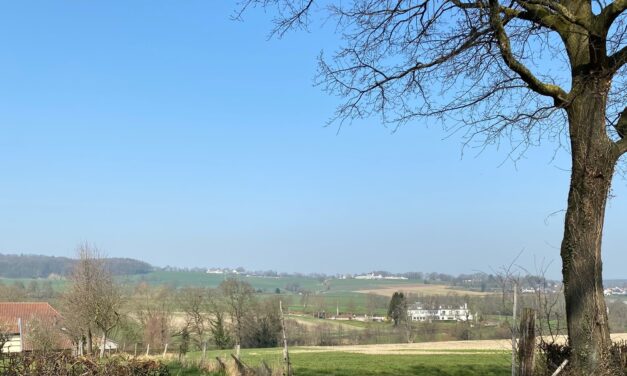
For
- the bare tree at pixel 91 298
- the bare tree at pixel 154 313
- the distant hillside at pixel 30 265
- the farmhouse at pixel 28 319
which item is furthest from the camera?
the distant hillside at pixel 30 265

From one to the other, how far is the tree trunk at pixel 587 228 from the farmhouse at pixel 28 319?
2977 centimetres

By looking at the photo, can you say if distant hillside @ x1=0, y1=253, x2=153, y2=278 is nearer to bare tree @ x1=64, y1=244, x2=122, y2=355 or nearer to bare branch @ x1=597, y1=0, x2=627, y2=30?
bare tree @ x1=64, y1=244, x2=122, y2=355

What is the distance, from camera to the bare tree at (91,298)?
3142 cm

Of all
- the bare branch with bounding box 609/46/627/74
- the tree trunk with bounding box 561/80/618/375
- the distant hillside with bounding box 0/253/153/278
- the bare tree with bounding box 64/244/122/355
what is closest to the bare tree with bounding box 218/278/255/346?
the bare tree with bounding box 64/244/122/355

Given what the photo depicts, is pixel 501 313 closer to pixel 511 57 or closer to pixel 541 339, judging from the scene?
pixel 541 339

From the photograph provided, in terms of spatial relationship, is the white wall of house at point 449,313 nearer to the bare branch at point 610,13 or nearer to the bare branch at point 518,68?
the bare branch at point 518,68

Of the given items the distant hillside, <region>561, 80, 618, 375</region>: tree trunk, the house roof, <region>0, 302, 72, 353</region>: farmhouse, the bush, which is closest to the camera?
<region>561, 80, 618, 375</region>: tree trunk

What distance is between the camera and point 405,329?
7000 cm

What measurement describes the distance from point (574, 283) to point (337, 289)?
11356cm

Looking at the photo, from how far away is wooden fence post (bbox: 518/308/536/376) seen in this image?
23.4 feet

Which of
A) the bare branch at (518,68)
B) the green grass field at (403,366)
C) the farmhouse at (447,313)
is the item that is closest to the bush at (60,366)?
the green grass field at (403,366)

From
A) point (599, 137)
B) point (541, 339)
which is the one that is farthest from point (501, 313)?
point (599, 137)

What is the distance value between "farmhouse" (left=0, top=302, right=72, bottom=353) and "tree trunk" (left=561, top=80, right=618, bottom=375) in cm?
2977

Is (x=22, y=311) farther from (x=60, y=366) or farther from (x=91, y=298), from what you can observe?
(x=60, y=366)
